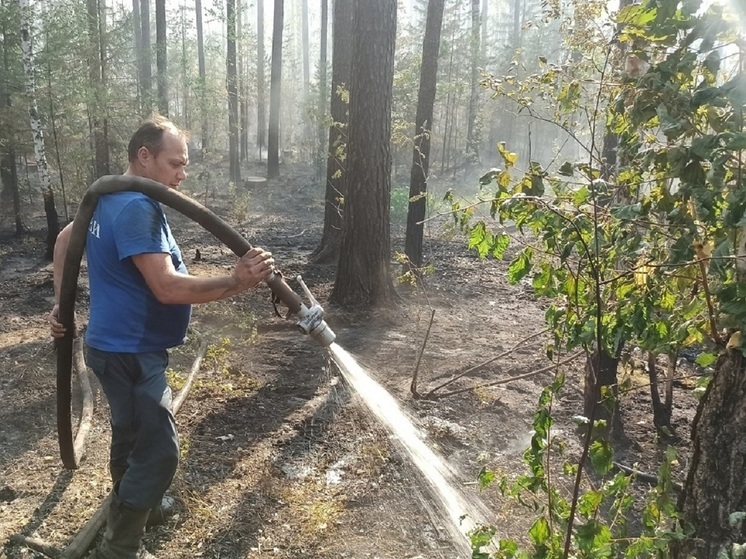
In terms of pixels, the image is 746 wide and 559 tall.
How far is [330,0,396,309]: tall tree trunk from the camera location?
22.6 ft

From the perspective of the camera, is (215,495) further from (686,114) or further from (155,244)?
(686,114)

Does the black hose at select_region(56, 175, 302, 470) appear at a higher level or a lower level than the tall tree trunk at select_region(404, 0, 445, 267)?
lower

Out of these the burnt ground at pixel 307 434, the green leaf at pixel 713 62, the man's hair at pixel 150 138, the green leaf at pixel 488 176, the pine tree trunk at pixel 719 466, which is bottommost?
the burnt ground at pixel 307 434

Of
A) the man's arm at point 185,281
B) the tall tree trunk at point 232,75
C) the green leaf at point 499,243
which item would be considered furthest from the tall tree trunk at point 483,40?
the green leaf at point 499,243

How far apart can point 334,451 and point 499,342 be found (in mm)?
3103

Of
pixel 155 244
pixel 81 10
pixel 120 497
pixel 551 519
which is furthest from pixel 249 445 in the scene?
pixel 81 10

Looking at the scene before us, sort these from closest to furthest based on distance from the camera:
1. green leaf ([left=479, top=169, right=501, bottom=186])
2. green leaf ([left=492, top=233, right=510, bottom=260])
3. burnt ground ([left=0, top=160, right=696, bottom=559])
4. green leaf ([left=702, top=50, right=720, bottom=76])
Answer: green leaf ([left=702, top=50, right=720, bottom=76]) < green leaf ([left=479, top=169, right=501, bottom=186]) < green leaf ([left=492, top=233, right=510, bottom=260]) < burnt ground ([left=0, top=160, right=696, bottom=559])

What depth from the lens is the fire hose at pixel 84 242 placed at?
2.60 metres

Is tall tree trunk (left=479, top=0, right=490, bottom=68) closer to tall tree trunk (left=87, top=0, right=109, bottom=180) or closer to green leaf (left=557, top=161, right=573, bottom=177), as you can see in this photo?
tall tree trunk (left=87, top=0, right=109, bottom=180)

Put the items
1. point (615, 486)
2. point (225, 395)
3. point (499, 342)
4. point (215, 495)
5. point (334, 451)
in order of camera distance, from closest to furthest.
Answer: point (615, 486) → point (215, 495) → point (334, 451) → point (225, 395) → point (499, 342)

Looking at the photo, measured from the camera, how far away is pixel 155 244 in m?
2.49

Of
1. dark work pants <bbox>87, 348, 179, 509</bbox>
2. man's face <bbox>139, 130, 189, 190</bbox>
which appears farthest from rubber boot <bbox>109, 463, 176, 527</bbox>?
man's face <bbox>139, 130, 189, 190</bbox>

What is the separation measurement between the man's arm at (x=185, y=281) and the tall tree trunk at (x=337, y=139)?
729 centimetres

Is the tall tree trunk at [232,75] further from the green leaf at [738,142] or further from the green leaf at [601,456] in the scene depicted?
the green leaf at [738,142]
